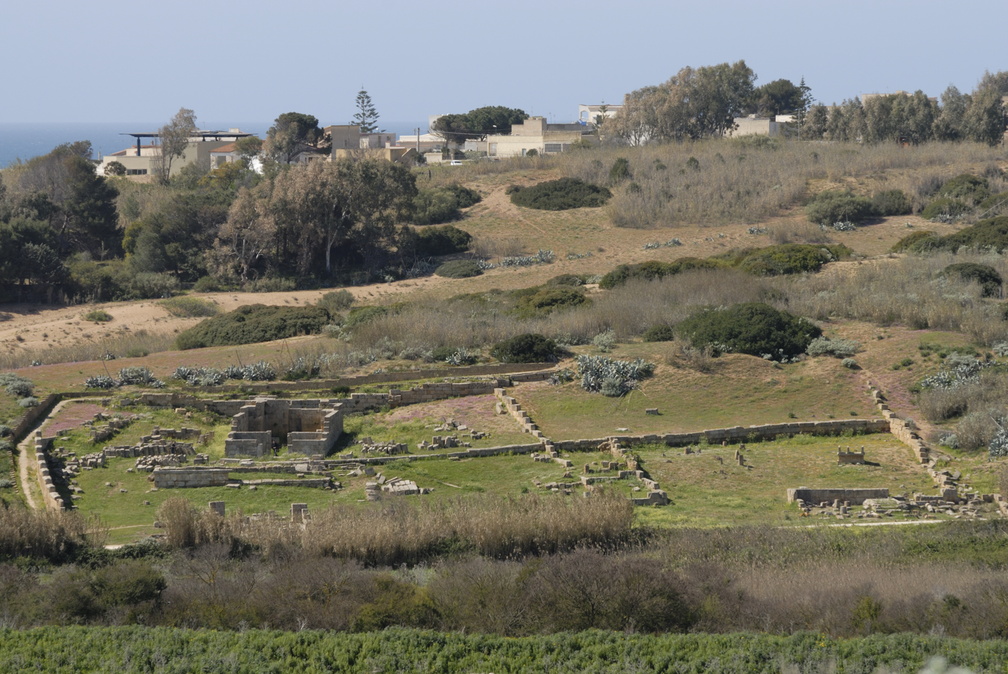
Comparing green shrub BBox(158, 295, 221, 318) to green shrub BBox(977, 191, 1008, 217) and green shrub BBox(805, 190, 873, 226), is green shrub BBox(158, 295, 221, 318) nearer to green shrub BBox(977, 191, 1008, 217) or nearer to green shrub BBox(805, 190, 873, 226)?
green shrub BBox(805, 190, 873, 226)

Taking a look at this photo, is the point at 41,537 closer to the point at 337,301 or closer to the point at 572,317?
the point at 572,317

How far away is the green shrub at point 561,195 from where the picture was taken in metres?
58.4

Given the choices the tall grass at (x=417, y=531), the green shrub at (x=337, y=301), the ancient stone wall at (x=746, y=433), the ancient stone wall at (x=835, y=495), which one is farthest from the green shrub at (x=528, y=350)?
the green shrub at (x=337, y=301)

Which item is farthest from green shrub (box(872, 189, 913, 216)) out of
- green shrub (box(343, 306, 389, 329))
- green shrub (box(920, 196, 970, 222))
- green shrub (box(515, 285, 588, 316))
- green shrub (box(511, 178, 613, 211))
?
green shrub (box(343, 306, 389, 329))

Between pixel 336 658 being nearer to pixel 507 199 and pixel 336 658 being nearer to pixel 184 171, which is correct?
pixel 507 199

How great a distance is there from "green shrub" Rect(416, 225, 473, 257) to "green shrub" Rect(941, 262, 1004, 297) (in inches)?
923

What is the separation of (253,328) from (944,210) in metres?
29.5

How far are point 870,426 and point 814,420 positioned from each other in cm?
107

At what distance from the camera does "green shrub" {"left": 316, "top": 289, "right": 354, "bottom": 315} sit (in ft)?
141

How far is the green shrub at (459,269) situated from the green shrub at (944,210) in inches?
721

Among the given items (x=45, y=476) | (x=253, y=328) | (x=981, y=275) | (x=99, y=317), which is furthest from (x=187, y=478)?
(x=99, y=317)

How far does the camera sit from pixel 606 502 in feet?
59.8

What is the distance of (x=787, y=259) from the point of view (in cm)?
4006

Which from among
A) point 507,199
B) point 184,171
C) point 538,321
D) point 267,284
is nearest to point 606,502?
point 538,321
